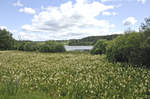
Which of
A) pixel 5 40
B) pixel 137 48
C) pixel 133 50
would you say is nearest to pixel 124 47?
pixel 133 50

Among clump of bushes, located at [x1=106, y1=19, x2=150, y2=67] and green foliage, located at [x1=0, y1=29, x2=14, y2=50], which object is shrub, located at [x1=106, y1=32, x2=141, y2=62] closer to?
clump of bushes, located at [x1=106, y1=19, x2=150, y2=67]

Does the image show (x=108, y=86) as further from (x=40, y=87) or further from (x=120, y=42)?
(x=120, y=42)

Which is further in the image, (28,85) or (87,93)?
(28,85)

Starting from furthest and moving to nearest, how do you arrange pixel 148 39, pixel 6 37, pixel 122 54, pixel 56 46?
1. pixel 6 37
2. pixel 56 46
3. pixel 122 54
4. pixel 148 39

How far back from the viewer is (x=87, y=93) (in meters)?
7.02

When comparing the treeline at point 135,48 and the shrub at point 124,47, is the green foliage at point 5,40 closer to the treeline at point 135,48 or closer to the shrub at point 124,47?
the shrub at point 124,47

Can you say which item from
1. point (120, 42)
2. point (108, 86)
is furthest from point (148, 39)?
point (108, 86)

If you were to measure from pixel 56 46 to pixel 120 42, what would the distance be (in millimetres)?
34580

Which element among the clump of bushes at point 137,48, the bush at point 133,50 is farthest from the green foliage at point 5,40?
the clump of bushes at point 137,48

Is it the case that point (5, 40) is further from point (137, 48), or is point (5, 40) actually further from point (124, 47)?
point (137, 48)

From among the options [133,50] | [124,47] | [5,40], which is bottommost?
[133,50]

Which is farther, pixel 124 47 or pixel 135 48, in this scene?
pixel 124 47

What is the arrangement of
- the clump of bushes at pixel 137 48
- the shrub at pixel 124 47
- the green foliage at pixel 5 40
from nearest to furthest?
the clump of bushes at pixel 137 48
the shrub at pixel 124 47
the green foliage at pixel 5 40

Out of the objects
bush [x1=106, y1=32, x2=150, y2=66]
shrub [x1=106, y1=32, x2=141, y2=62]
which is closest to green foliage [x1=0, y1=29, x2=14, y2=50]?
shrub [x1=106, y1=32, x2=141, y2=62]
